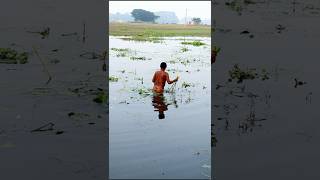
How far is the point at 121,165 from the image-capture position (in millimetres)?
5645

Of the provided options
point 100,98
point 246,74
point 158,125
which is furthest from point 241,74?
point 100,98

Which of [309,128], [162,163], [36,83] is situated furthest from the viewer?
[36,83]

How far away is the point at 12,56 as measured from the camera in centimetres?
874

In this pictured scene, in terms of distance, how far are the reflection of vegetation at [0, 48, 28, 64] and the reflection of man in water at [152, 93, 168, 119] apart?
7.70 ft

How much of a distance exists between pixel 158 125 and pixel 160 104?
5.08 ft

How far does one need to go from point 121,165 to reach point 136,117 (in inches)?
93.4

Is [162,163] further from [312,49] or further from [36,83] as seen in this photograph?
[312,49]

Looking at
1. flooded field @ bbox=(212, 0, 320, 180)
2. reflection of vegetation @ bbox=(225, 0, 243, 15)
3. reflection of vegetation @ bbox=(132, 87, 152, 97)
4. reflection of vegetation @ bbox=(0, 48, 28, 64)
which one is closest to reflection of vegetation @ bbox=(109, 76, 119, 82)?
reflection of vegetation @ bbox=(132, 87, 152, 97)

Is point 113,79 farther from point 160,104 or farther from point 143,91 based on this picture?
point 160,104

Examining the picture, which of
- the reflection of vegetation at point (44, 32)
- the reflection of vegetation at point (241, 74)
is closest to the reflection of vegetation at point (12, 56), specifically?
→ the reflection of vegetation at point (44, 32)

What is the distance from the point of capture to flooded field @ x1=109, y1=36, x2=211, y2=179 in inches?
222

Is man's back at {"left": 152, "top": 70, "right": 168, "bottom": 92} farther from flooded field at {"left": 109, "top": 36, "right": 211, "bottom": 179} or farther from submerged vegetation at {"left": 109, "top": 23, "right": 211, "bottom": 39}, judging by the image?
submerged vegetation at {"left": 109, "top": 23, "right": 211, "bottom": 39}

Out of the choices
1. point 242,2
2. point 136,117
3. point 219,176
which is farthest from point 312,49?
point 219,176

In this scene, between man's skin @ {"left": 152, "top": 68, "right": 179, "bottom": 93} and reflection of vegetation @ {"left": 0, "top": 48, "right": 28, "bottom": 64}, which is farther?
man's skin @ {"left": 152, "top": 68, "right": 179, "bottom": 93}
